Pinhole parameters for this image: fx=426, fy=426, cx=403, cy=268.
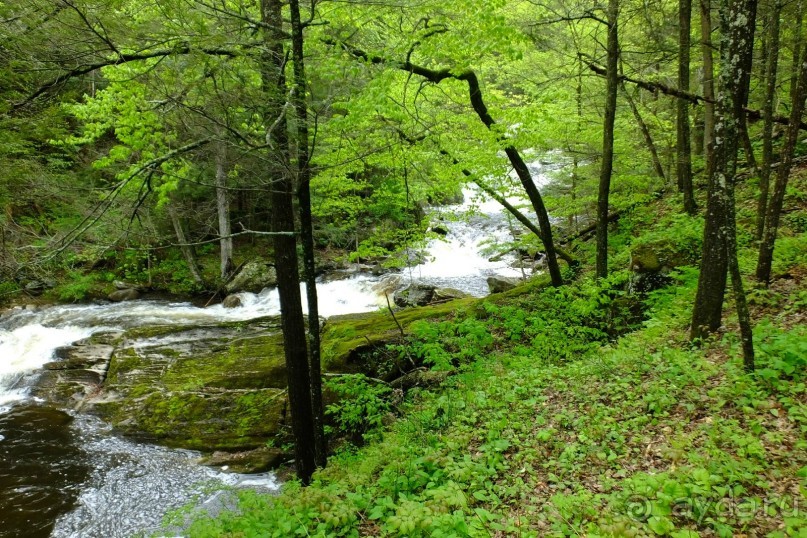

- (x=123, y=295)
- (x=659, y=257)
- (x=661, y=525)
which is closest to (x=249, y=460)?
(x=661, y=525)

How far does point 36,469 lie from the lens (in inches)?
294

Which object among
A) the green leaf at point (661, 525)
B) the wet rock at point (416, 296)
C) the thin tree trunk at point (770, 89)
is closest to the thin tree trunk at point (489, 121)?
the thin tree trunk at point (770, 89)

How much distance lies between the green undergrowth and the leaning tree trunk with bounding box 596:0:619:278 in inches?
77.5

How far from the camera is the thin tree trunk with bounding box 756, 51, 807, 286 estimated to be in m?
5.43

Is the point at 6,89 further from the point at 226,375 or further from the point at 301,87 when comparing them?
the point at 226,375

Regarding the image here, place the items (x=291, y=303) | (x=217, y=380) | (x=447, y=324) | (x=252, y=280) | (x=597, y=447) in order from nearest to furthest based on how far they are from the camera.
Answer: (x=597, y=447) → (x=291, y=303) → (x=447, y=324) → (x=217, y=380) → (x=252, y=280)

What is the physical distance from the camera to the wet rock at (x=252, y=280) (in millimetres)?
17656

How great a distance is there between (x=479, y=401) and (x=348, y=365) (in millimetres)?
4153

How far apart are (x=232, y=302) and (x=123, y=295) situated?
15.1 ft

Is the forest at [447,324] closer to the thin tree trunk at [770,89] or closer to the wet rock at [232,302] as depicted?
the thin tree trunk at [770,89]

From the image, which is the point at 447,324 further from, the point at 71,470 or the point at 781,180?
the point at 71,470

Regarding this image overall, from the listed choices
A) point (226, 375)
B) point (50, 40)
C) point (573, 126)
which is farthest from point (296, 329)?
point (573, 126)

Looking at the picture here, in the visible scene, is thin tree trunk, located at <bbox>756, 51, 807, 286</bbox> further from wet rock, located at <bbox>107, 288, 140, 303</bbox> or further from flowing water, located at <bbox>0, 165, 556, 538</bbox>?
wet rock, located at <bbox>107, 288, 140, 303</bbox>

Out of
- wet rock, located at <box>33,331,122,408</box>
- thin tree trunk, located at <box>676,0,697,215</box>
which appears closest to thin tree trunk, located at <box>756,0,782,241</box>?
thin tree trunk, located at <box>676,0,697,215</box>
